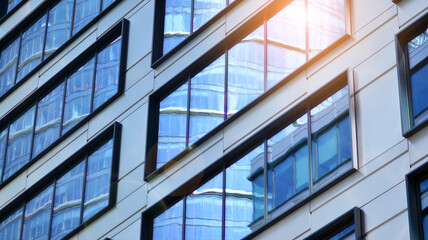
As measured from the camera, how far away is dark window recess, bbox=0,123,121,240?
30547 mm

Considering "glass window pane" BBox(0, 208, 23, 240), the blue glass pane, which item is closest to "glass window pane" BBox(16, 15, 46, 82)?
"glass window pane" BBox(0, 208, 23, 240)

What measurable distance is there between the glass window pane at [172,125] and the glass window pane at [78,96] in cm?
357

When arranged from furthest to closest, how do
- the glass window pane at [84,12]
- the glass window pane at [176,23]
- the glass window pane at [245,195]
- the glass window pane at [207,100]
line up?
the glass window pane at [84,12] < the glass window pane at [176,23] < the glass window pane at [207,100] < the glass window pane at [245,195]

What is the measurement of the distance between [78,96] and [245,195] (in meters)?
9.16

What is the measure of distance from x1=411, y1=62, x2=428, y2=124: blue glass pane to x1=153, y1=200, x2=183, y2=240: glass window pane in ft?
23.6

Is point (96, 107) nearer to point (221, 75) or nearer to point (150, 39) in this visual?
point (150, 39)

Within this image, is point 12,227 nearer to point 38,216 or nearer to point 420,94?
point 38,216

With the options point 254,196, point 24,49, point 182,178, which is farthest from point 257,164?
point 24,49

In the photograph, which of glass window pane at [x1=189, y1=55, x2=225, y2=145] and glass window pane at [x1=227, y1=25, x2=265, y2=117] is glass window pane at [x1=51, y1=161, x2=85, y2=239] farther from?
glass window pane at [x1=227, y1=25, x2=265, y2=117]

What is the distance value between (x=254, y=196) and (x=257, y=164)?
2.53 ft

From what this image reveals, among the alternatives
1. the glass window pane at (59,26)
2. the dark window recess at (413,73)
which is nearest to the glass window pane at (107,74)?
the glass window pane at (59,26)

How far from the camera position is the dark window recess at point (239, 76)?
2665 cm

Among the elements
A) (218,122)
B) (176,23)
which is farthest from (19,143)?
(218,122)

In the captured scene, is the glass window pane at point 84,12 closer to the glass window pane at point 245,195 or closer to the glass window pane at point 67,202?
the glass window pane at point 67,202
